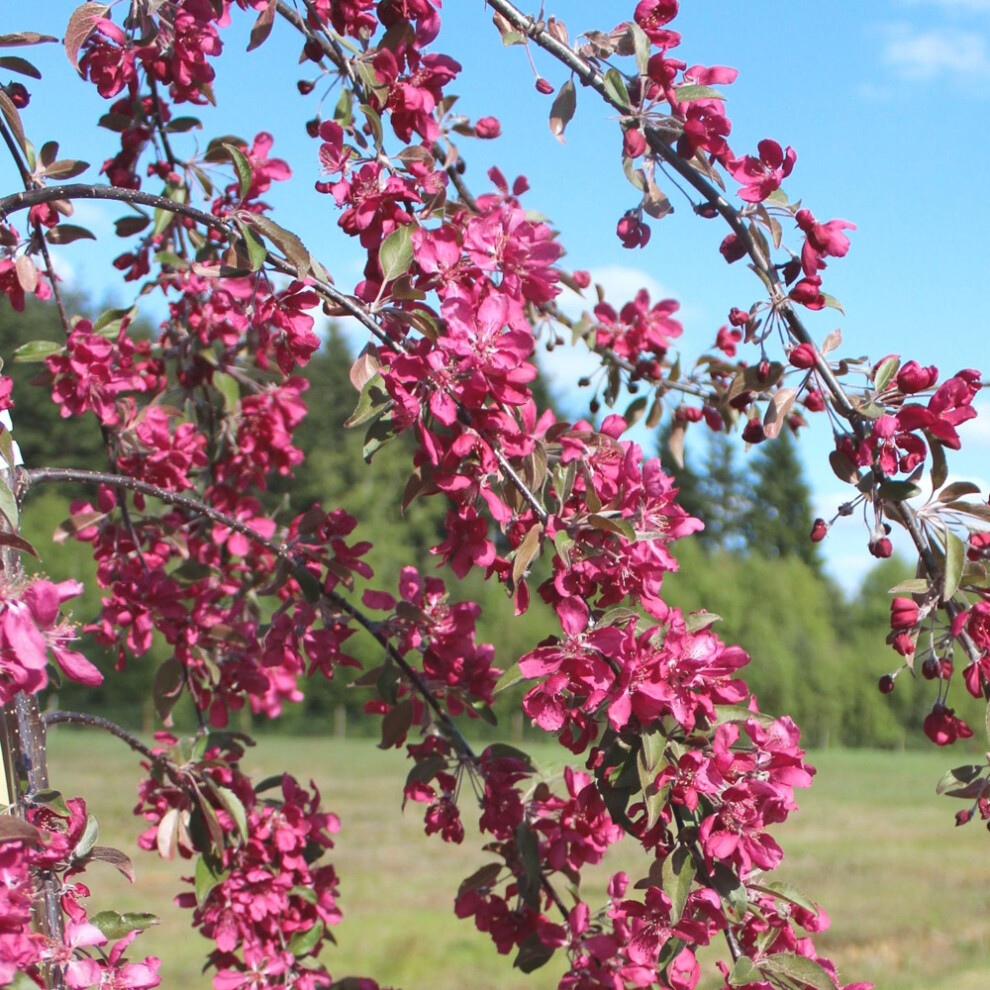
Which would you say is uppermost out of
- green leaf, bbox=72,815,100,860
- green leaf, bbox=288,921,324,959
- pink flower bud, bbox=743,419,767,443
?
pink flower bud, bbox=743,419,767,443

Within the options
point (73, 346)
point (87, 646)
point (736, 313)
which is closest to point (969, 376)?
point (736, 313)

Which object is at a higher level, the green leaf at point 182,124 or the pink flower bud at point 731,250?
the green leaf at point 182,124

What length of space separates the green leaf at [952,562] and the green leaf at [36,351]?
138 centimetres

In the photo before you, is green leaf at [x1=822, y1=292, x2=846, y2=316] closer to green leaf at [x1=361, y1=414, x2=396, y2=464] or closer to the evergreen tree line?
green leaf at [x1=361, y1=414, x2=396, y2=464]

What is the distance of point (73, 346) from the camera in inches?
74.1

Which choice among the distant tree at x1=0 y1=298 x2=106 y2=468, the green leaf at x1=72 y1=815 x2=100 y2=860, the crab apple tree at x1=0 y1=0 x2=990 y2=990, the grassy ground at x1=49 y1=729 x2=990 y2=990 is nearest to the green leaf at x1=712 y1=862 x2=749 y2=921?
the crab apple tree at x1=0 y1=0 x2=990 y2=990

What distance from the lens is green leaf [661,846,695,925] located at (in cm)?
112

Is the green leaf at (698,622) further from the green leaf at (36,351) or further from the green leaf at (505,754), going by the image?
the green leaf at (36,351)

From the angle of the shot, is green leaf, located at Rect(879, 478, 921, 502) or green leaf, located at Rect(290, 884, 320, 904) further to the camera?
green leaf, located at Rect(290, 884, 320, 904)

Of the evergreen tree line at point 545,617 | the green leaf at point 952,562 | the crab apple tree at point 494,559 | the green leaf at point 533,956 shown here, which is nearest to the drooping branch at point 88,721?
the crab apple tree at point 494,559

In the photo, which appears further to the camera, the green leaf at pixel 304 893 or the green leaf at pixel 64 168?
the green leaf at pixel 304 893

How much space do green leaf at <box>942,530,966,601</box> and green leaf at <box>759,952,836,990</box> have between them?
1.33 ft

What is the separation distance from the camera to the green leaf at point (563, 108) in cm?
140

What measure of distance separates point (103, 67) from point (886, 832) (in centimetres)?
786
